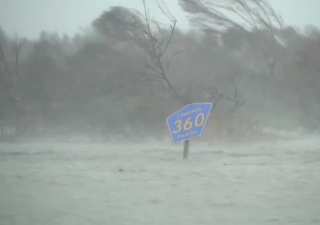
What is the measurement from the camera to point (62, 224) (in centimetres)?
418

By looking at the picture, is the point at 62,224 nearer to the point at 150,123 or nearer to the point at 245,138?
the point at 150,123

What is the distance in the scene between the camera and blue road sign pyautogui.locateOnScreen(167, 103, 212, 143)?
257 inches

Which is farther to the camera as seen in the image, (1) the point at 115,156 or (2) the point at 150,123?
(2) the point at 150,123

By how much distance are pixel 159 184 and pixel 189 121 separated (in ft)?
4.96

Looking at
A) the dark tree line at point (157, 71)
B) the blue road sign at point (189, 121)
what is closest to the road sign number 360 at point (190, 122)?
the blue road sign at point (189, 121)

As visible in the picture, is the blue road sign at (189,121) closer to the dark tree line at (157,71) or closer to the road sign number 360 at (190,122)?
the road sign number 360 at (190,122)

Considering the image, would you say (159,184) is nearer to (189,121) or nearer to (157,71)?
(189,121)

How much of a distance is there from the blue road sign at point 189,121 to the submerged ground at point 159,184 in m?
0.38

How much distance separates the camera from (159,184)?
5312 millimetres

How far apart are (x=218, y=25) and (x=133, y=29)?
5.12ft

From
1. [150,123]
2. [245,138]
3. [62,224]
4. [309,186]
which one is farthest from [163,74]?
[62,224]

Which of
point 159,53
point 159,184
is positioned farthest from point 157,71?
point 159,184

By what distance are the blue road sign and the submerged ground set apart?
1.24ft

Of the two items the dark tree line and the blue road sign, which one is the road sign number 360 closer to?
the blue road sign
